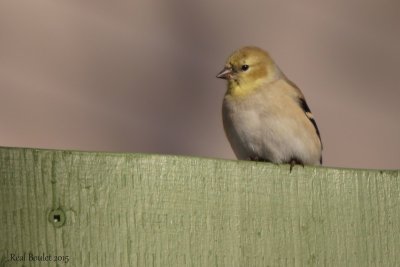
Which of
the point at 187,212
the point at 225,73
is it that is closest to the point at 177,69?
the point at 225,73

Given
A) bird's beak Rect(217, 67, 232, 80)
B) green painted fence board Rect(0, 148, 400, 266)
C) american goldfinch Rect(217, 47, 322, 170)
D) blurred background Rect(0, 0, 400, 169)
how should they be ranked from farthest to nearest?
bird's beak Rect(217, 67, 232, 80)
blurred background Rect(0, 0, 400, 169)
american goldfinch Rect(217, 47, 322, 170)
green painted fence board Rect(0, 148, 400, 266)

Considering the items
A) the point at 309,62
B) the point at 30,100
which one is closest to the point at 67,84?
the point at 30,100

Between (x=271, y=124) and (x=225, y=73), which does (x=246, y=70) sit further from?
(x=271, y=124)

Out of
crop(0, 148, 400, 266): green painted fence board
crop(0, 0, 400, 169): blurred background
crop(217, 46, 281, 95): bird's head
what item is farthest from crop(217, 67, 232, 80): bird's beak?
crop(0, 148, 400, 266): green painted fence board

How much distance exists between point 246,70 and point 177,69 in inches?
22.1

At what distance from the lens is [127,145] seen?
5609 millimetres

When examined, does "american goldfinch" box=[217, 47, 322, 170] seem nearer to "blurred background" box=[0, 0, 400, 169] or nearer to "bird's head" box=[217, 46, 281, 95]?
"bird's head" box=[217, 46, 281, 95]

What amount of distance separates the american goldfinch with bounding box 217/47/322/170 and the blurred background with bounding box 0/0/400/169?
0.53m

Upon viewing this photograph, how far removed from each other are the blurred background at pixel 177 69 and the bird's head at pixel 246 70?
465 mm

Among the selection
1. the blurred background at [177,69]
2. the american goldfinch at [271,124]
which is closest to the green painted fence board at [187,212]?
the american goldfinch at [271,124]

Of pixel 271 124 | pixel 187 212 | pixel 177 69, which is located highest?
pixel 177 69

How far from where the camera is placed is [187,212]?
312cm

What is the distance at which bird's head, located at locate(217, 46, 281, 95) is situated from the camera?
18.6 ft

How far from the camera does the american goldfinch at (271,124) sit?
17.3 ft
